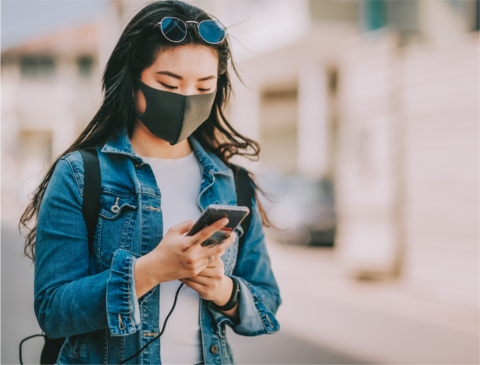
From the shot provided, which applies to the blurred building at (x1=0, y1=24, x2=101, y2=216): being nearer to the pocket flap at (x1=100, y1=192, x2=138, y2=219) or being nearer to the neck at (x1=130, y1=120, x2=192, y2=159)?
the neck at (x1=130, y1=120, x2=192, y2=159)

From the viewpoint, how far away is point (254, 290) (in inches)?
62.3

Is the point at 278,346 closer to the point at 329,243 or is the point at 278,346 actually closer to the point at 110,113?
the point at 110,113

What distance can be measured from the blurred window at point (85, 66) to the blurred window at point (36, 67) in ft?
4.93

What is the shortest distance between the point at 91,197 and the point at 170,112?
1.22 ft

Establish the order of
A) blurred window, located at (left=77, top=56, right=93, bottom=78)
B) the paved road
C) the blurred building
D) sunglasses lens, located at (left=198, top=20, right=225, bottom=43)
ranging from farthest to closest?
1. blurred window, located at (left=77, top=56, right=93, bottom=78)
2. the blurred building
3. the paved road
4. sunglasses lens, located at (left=198, top=20, right=225, bottom=43)

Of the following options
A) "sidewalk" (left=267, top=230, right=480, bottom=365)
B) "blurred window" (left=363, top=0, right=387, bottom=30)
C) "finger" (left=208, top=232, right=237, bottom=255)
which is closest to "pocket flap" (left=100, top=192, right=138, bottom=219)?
"finger" (left=208, top=232, right=237, bottom=255)

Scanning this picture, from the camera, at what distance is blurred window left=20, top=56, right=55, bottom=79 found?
86.5ft

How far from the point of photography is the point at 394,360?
13.9ft

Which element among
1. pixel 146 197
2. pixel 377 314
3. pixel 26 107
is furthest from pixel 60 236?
pixel 26 107

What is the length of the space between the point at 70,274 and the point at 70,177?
0.28 meters

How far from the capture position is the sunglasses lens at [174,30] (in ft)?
4.71

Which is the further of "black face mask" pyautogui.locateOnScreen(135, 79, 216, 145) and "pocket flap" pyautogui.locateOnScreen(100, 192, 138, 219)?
"black face mask" pyautogui.locateOnScreen(135, 79, 216, 145)

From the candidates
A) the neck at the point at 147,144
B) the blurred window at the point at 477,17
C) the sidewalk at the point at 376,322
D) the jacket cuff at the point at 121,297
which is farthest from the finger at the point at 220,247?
the blurred window at the point at 477,17

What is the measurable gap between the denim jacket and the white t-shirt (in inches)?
1.0
